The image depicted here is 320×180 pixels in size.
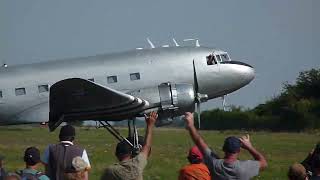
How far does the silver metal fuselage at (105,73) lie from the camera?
21.6 meters

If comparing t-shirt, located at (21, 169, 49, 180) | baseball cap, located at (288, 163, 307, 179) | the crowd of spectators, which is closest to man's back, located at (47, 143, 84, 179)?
the crowd of spectators

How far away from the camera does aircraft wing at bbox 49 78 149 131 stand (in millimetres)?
19734

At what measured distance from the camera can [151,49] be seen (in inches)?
880

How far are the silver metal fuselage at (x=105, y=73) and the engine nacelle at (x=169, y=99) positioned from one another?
2.32 feet

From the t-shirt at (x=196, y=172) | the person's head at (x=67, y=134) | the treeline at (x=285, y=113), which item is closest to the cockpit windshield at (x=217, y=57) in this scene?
the person's head at (x=67, y=134)

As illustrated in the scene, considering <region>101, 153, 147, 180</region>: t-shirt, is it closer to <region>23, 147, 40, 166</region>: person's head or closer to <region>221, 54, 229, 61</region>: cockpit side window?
<region>23, 147, 40, 166</region>: person's head

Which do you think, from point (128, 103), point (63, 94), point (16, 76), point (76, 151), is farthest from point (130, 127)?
point (76, 151)

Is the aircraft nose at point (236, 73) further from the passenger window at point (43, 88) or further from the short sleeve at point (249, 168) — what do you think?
the short sleeve at point (249, 168)

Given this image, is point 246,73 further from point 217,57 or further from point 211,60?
point 211,60

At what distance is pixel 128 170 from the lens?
7.79 m

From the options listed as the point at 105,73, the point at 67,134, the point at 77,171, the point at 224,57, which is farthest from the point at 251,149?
the point at 224,57

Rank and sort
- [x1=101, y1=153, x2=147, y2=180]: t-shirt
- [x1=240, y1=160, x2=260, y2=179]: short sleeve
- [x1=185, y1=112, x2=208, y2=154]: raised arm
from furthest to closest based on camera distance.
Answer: [x1=185, y1=112, x2=208, y2=154]: raised arm < [x1=240, y1=160, x2=260, y2=179]: short sleeve < [x1=101, y1=153, x2=147, y2=180]: t-shirt

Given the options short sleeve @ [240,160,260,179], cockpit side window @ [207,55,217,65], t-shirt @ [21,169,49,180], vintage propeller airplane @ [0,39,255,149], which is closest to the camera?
short sleeve @ [240,160,260,179]

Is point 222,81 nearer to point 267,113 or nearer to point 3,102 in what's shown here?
point 3,102
